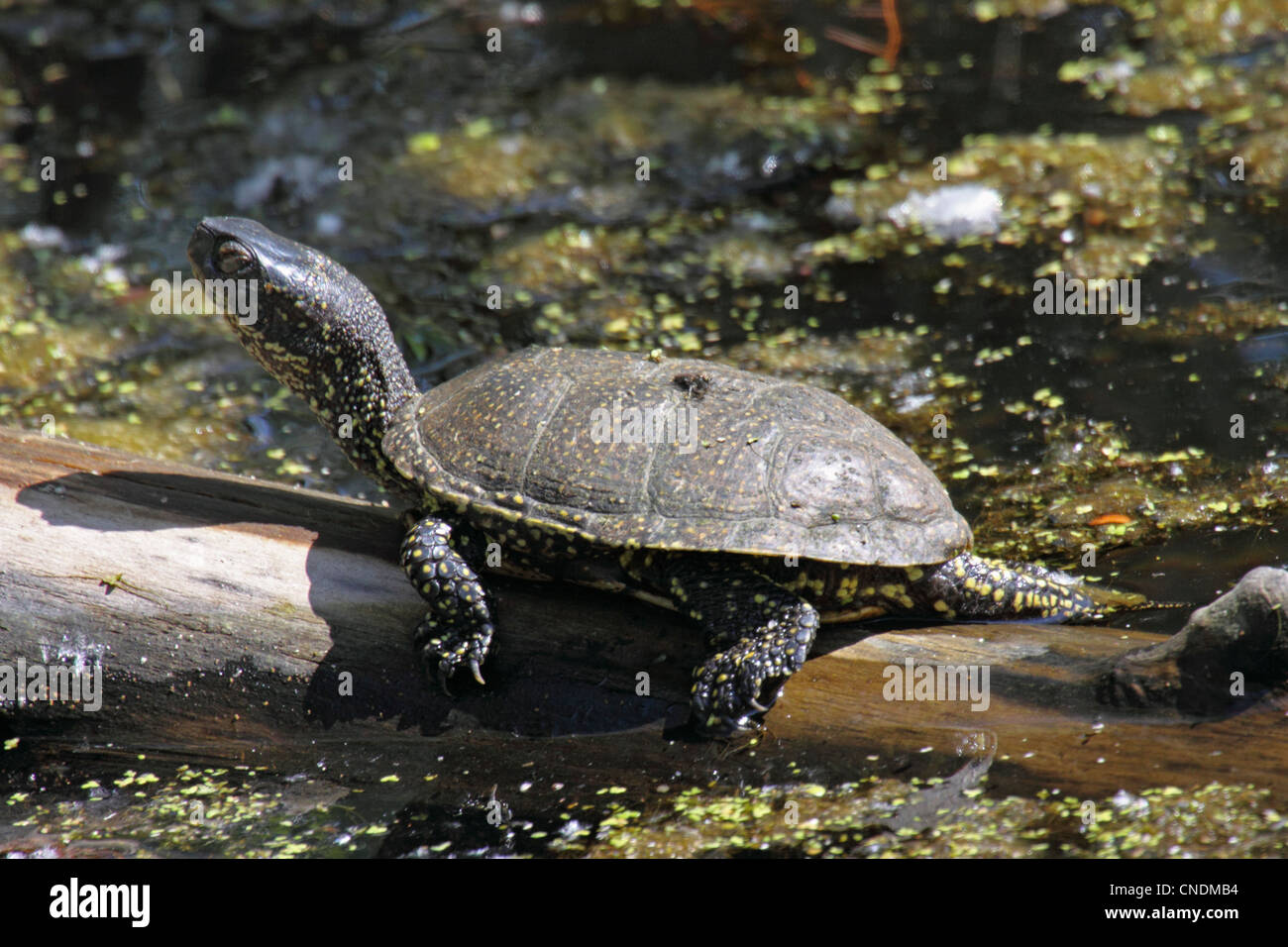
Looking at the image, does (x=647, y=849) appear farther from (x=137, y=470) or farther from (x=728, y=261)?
(x=728, y=261)

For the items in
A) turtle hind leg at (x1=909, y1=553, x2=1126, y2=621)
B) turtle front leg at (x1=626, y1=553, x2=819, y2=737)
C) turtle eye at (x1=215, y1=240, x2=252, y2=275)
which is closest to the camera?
turtle front leg at (x1=626, y1=553, x2=819, y2=737)

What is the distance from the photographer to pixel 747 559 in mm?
3887

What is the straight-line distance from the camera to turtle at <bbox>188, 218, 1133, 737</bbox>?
3.81 meters

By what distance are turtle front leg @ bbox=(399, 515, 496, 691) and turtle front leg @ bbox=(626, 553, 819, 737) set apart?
60 centimetres

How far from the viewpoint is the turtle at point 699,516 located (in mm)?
3812

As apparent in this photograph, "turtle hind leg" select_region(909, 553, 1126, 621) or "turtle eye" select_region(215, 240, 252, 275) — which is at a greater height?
"turtle eye" select_region(215, 240, 252, 275)

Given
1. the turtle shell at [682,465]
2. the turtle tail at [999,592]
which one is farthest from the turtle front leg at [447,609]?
the turtle tail at [999,592]

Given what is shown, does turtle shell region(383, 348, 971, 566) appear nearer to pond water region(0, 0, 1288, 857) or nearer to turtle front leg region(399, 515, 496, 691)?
turtle front leg region(399, 515, 496, 691)

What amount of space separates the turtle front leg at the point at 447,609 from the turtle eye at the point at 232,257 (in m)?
1.45

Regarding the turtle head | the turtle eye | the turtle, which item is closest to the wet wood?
the turtle

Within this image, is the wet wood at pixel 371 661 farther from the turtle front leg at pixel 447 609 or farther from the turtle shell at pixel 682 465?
the turtle shell at pixel 682 465

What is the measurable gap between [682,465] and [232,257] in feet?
6.75

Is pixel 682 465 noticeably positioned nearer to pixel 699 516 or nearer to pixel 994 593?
pixel 699 516
